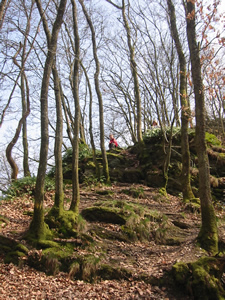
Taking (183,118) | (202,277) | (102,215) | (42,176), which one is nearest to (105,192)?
(102,215)

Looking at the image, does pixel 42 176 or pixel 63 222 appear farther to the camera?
pixel 63 222

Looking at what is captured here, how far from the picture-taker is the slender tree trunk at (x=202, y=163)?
576cm

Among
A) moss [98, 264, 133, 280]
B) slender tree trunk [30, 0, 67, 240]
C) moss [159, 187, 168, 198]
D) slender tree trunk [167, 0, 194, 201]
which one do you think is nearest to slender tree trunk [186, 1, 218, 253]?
moss [98, 264, 133, 280]

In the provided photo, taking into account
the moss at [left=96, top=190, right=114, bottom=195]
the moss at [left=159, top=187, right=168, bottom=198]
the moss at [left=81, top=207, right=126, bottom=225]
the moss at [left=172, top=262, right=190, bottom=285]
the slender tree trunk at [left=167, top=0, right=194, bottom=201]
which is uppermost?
the slender tree trunk at [left=167, top=0, right=194, bottom=201]

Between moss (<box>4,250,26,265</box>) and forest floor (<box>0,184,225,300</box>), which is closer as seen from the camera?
forest floor (<box>0,184,225,300</box>)

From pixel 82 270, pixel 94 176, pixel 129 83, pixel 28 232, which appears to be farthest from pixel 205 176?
pixel 129 83

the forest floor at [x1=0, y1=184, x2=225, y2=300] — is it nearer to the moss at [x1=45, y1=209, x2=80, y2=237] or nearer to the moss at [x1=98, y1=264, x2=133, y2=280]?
the moss at [x1=98, y1=264, x2=133, y2=280]

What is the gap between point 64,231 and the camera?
650cm

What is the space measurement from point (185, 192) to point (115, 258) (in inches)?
188

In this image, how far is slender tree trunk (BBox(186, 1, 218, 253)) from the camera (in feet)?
18.9

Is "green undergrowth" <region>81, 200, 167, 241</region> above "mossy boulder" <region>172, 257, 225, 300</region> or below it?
above

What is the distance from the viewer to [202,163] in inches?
237

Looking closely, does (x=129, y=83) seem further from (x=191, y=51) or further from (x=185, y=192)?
(x=191, y=51)

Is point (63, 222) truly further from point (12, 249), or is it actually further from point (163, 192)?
point (163, 192)
